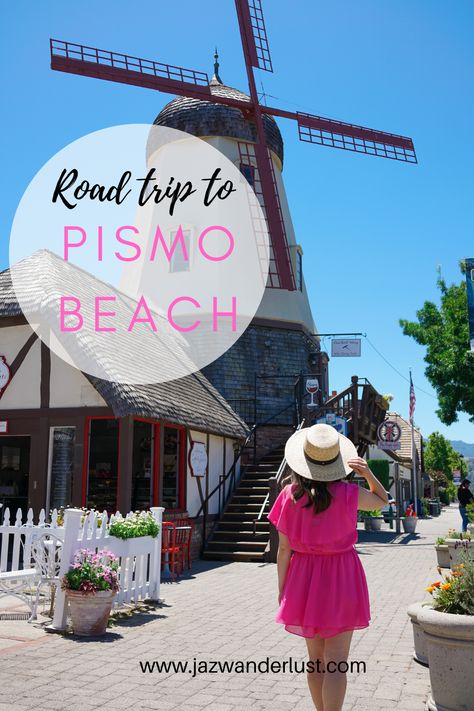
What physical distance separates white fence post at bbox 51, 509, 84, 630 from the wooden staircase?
23.3ft

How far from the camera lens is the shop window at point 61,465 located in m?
12.1

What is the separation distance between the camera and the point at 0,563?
8.20 metres

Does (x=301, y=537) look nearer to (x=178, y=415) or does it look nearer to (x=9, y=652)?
(x=9, y=652)

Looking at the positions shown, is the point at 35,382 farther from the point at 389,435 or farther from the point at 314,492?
the point at 389,435

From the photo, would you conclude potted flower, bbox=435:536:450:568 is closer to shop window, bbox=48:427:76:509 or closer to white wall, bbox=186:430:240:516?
white wall, bbox=186:430:240:516

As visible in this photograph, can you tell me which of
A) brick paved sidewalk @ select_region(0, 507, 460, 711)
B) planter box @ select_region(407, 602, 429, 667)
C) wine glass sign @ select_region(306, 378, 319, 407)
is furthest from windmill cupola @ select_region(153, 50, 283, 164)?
planter box @ select_region(407, 602, 429, 667)

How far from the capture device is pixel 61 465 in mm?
12164

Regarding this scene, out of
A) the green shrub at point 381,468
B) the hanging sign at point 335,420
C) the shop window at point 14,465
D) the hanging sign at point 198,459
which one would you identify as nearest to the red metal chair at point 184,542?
the hanging sign at point 198,459

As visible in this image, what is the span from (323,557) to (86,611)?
12.2 ft

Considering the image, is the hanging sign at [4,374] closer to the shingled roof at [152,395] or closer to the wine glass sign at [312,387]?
the shingled roof at [152,395]

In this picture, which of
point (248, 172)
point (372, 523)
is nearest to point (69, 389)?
point (248, 172)

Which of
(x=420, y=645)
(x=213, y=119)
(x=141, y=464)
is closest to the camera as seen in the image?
(x=420, y=645)

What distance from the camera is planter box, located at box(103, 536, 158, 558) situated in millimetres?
7782

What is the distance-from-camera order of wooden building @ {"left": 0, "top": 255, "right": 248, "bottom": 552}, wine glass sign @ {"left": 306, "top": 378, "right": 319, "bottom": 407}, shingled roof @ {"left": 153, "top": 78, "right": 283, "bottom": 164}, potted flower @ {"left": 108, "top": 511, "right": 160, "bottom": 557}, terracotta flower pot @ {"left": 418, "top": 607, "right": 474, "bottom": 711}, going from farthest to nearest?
1. shingled roof @ {"left": 153, "top": 78, "right": 283, "bottom": 164}
2. wine glass sign @ {"left": 306, "top": 378, "right": 319, "bottom": 407}
3. wooden building @ {"left": 0, "top": 255, "right": 248, "bottom": 552}
4. potted flower @ {"left": 108, "top": 511, "right": 160, "bottom": 557}
5. terracotta flower pot @ {"left": 418, "top": 607, "right": 474, "bottom": 711}
